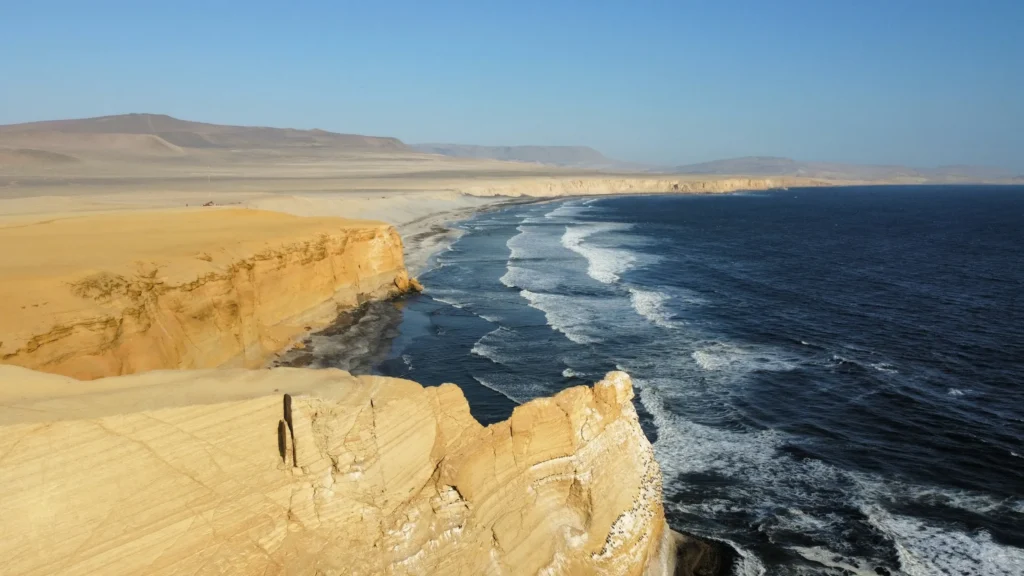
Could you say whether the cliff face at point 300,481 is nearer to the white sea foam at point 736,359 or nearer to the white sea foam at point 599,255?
the white sea foam at point 736,359

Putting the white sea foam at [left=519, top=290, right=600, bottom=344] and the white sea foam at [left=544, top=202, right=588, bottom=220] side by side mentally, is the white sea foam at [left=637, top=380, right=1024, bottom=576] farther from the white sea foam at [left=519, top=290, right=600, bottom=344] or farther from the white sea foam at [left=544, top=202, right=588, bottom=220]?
the white sea foam at [left=544, top=202, right=588, bottom=220]

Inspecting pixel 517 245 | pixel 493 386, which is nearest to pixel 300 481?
pixel 493 386

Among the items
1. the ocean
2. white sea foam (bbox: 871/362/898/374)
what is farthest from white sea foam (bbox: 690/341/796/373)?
white sea foam (bbox: 871/362/898/374)

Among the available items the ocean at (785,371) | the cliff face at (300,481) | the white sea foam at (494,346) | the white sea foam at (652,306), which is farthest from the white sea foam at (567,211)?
the cliff face at (300,481)

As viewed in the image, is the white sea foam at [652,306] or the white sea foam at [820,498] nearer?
the white sea foam at [820,498]

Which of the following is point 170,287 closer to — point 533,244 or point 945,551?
point 945,551

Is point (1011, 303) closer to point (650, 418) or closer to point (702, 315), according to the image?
point (702, 315)
